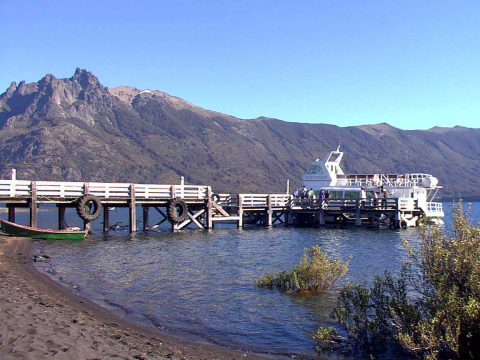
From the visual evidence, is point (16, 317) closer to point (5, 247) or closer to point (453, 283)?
point (453, 283)

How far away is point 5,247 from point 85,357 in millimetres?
18643

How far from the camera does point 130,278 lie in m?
20.1

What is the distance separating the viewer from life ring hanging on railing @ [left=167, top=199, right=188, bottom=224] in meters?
40.9

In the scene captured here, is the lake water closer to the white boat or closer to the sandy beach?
the sandy beach

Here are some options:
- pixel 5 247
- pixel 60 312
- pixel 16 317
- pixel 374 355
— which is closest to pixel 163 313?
pixel 60 312

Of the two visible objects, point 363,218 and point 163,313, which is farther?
point 363,218

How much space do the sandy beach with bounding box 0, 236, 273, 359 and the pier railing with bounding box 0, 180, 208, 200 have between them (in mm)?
16806

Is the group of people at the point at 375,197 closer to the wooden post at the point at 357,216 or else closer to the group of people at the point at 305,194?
the wooden post at the point at 357,216

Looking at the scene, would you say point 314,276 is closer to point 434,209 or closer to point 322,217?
point 322,217

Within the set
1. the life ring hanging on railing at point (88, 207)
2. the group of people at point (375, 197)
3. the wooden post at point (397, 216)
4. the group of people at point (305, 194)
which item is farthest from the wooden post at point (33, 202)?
the wooden post at point (397, 216)

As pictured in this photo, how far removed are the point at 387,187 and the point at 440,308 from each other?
44.0 meters

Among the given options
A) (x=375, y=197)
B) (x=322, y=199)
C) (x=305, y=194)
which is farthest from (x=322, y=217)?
(x=375, y=197)

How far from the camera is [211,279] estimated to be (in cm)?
2022

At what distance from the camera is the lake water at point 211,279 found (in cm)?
1343
